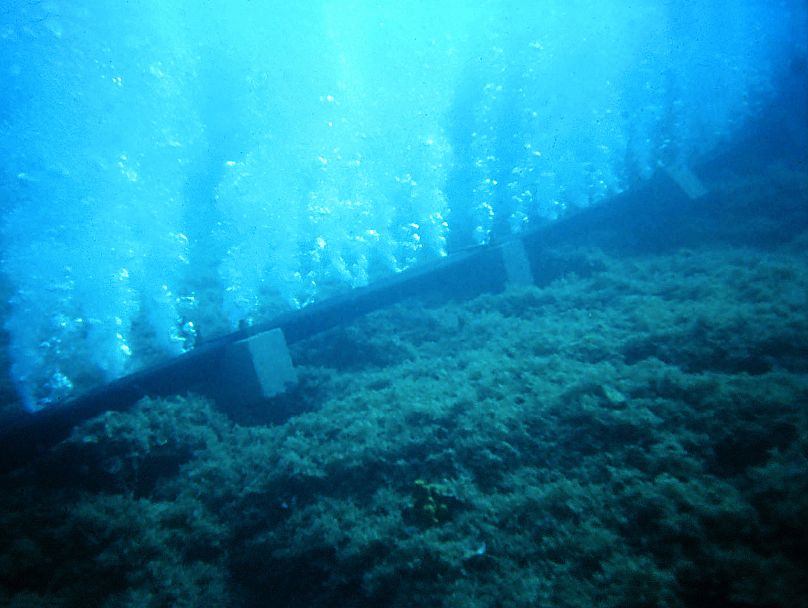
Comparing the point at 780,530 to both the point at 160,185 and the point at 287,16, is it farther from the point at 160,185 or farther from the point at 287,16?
the point at 287,16

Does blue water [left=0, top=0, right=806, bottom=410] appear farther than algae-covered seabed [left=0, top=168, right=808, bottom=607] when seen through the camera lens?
Yes

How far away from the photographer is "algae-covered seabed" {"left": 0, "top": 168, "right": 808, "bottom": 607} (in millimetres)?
3367

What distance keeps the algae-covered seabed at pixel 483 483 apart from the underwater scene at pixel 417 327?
0.10ft

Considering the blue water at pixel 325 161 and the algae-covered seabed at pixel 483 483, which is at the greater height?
the blue water at pixel 325 161

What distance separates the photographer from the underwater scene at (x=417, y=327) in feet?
12.8

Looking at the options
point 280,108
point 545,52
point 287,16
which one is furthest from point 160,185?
point 545,52

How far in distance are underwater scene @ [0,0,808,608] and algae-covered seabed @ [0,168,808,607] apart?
0.10ft

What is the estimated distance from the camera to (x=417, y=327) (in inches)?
367

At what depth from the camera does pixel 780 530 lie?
10.2ft

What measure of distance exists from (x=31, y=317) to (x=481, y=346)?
1259 cm

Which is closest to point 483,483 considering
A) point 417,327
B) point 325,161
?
point 417,327

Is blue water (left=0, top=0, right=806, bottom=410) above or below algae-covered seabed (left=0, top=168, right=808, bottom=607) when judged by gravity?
above

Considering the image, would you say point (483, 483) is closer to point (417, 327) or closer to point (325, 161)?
point (417, 327)

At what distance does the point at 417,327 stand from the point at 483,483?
196 inches
